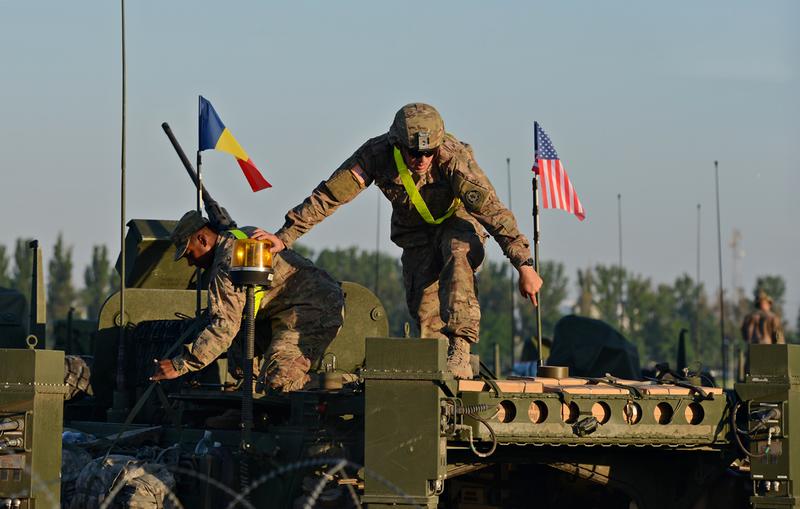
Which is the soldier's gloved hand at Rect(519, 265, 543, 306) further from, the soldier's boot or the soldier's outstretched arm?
the soldier's outstretched arm

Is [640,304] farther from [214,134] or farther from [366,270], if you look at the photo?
[214,134]

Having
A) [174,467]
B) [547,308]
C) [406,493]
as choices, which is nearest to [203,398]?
[174,467]

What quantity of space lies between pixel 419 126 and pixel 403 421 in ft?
8.32

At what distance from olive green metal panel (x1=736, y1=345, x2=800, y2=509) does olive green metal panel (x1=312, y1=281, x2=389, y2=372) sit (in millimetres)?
4009

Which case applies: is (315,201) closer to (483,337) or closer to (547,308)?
(483,337)

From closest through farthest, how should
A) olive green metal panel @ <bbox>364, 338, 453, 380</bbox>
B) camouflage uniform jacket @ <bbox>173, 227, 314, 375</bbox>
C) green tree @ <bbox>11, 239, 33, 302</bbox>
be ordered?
olive green metal panel @ <bbox>364, 338, 453, 380</bbox>, camouflage uniform jacket @ <bbox>173, 227, 314, 375</bbox>, green tree @ <bbox>11, 239, 33, 302</bbox>

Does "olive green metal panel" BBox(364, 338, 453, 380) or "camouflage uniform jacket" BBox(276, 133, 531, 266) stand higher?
"camouflage uniform jacket" BBox(276, 133, 531, 266)

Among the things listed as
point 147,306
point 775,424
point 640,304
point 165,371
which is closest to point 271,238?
point 165,371

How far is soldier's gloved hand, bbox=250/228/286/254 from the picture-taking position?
40.0 ft

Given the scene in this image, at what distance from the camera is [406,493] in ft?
34.1

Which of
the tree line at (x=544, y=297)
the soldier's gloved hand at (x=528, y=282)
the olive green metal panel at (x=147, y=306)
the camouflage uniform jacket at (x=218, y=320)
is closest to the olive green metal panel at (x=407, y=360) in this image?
the soldier's gloved hand at (x=528, y=282)

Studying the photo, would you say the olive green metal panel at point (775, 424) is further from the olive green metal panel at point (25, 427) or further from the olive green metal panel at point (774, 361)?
the olive green metal panel at point (25, 427)

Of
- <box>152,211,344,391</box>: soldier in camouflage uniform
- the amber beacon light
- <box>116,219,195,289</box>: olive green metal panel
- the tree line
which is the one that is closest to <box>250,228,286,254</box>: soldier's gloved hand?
<box>152,211,344,391</box>: soldier in camouflage uniform

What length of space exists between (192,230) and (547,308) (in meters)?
91.7
